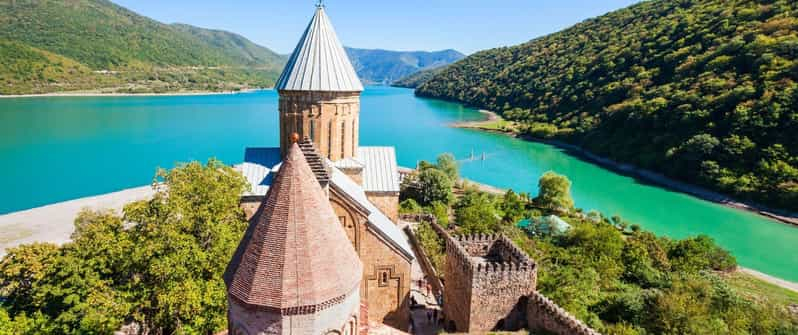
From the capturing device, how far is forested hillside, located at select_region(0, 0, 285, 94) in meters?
103

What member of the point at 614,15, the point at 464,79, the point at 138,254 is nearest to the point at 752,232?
the point at 138,254

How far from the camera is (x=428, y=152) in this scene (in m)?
55.2

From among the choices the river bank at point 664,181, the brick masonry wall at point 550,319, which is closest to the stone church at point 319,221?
the brick masonry wall at point 550,319

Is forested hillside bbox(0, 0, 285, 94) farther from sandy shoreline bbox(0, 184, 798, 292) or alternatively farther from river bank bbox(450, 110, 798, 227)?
river bank bbox(450, 110, 798, 227)

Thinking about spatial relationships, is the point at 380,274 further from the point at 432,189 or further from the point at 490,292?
the point at 432,189

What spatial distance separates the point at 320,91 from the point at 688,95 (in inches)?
1764

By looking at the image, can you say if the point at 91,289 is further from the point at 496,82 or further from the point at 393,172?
the point at 496,82

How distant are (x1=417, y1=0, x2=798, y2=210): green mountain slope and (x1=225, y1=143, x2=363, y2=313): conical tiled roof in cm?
3754

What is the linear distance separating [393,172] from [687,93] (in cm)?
4305

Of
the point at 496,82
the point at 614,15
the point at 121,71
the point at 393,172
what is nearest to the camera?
the point at 393,172

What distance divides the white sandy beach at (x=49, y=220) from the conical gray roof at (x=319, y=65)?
17347mm

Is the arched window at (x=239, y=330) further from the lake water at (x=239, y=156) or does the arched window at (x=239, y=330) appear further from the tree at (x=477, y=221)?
the lake water at (x=239, y=156)

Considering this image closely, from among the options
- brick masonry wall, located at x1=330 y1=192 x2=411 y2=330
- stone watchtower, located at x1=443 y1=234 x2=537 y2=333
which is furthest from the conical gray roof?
stone watchtower, located at x1=443 y1=234 x2=537 y2=333

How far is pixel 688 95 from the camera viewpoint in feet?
144
